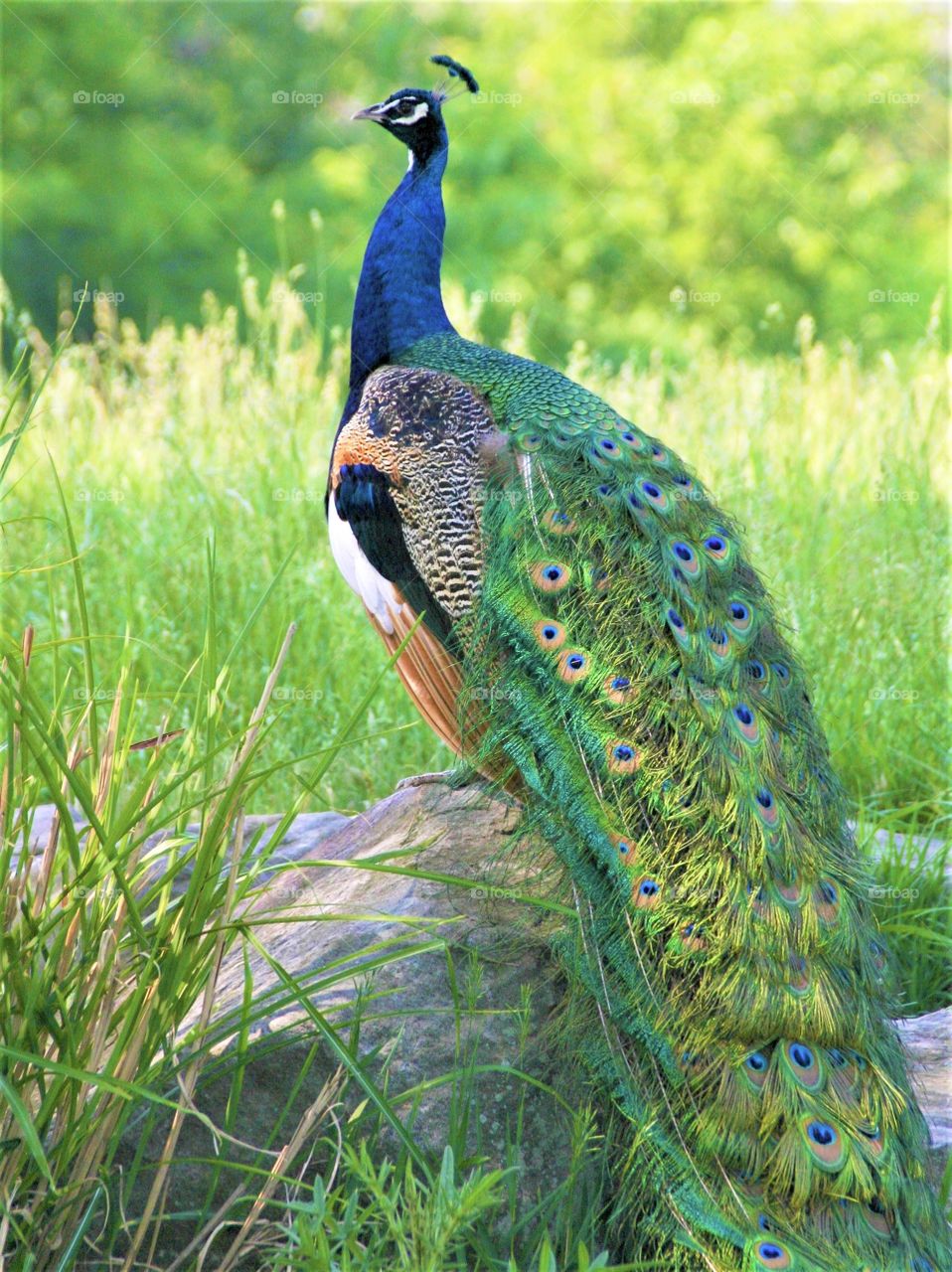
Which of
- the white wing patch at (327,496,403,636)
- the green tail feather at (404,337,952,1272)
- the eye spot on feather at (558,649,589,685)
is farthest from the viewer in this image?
the white wing patch at (327,496,403,636)

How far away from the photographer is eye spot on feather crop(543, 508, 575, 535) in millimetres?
2826

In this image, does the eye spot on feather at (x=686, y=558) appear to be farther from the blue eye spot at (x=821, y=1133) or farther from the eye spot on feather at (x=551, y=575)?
the blue eye spot at (x=821, y=1133)

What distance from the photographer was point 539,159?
48.5ft

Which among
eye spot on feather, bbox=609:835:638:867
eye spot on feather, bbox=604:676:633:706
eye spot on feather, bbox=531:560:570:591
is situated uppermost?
eye spot on feather, bbox=531:560:570:591

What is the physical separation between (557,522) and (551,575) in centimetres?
14

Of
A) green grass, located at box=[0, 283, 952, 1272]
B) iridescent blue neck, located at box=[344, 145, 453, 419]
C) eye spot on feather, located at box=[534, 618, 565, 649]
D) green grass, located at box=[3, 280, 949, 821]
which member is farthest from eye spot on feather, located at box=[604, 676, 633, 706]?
iridescent blue neck, located at box=[344, 145, 453, 419]

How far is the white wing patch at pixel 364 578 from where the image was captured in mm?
3342

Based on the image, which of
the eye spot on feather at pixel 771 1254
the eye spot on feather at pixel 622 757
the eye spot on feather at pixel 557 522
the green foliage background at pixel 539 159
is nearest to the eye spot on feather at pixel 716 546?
the eye spot on feather at pixel 557 522

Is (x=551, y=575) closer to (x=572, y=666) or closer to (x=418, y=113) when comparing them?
(x=572, y=666)

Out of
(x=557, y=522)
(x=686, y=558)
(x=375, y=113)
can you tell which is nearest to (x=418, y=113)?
(x=375, y=113)

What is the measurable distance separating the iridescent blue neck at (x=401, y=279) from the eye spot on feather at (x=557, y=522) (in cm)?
100

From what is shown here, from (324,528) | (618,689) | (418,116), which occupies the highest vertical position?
(418,116)

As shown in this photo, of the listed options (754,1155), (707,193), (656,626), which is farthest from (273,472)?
(707,193)

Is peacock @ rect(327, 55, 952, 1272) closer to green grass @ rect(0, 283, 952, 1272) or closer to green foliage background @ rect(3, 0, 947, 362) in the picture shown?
green grass @ rect(0, 283, 952, 1272)
